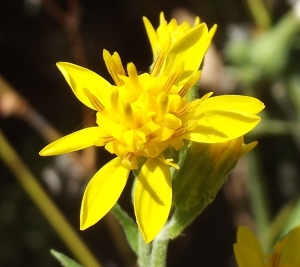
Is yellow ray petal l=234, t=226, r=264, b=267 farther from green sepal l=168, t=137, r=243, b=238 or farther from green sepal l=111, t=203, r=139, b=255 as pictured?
green sepal l=111, t=203, r=139, b=255

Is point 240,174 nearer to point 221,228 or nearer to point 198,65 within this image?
point 221,228

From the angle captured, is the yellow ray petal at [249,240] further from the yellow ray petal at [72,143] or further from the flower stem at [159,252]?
the yellow ray petal at [72,143]

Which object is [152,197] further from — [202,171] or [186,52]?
[186,52]

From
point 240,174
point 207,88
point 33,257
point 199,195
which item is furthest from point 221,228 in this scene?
point 199,195

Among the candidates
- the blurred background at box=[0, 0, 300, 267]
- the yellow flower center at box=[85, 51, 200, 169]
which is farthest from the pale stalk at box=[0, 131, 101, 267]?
the yellow flower center at box=[85, 51, 200, 169]

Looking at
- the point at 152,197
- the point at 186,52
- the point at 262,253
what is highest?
the point at 186,52

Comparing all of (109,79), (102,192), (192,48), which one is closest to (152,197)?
(102,192)
